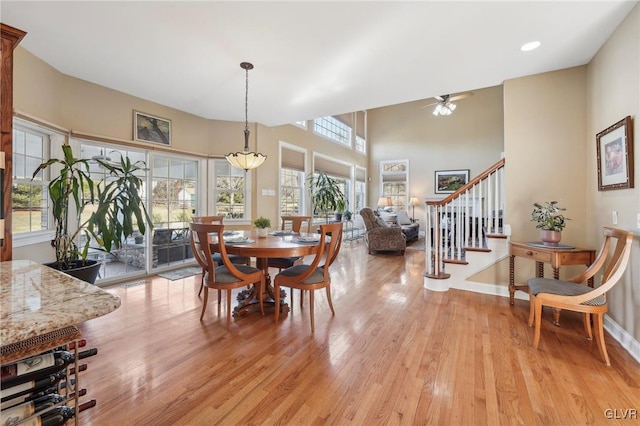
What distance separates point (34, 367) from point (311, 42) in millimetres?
2798

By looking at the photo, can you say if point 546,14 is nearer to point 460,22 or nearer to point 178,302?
point 460,22

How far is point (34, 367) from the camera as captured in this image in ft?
2.28

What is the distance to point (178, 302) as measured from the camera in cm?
304

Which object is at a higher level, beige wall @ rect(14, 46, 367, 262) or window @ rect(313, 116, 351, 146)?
window @ rect(313, 116, 351, 146)

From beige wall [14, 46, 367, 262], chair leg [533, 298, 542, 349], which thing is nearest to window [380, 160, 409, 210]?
beige wall [14, 46, 367, 262]

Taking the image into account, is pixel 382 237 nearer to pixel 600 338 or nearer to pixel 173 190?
pixel 600 338

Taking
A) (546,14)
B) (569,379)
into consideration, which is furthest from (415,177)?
(569,379)

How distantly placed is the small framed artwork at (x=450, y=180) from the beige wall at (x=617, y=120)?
5.59 meters

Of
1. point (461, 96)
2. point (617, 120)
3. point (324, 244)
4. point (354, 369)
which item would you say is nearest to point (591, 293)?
point (617, 120)

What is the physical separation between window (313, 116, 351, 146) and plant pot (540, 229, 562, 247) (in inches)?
213

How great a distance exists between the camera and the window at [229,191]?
16.3 feet

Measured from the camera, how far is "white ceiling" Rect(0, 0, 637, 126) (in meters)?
2.11

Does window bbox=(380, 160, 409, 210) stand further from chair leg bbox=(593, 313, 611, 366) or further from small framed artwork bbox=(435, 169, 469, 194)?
chair leg bbox=(593, 313, 611, 366)

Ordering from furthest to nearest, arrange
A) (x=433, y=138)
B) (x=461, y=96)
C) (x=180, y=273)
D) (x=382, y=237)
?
(x=433, y=138), (x=382, y=237), (x=461, y=96), (x=180, y=273)
